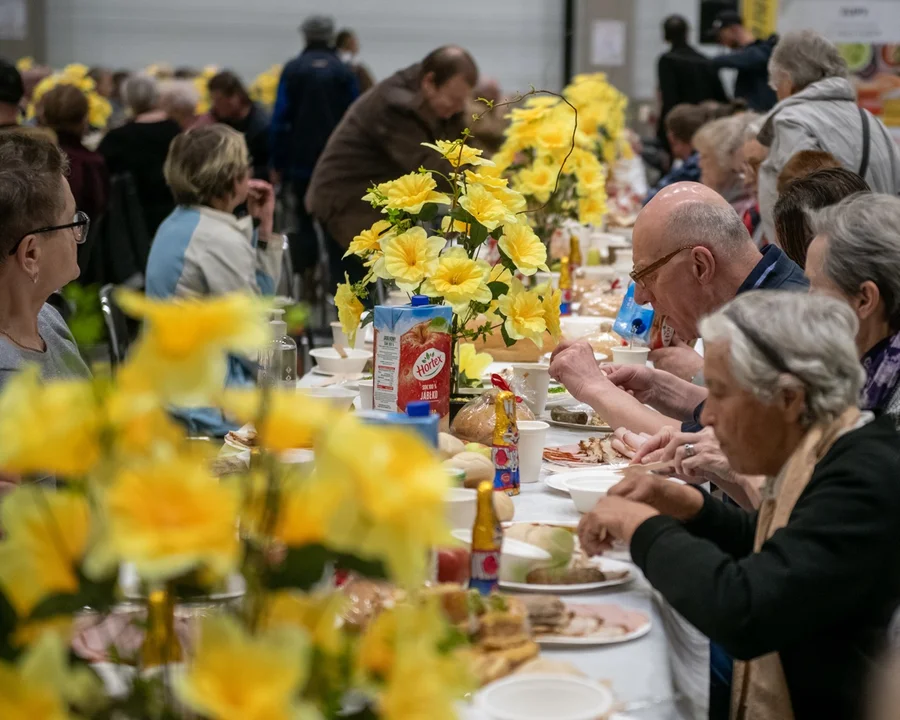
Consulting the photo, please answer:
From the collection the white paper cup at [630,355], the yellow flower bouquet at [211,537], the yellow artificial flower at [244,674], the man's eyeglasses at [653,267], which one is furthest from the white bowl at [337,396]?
the yellow artificial flower at [244,674]

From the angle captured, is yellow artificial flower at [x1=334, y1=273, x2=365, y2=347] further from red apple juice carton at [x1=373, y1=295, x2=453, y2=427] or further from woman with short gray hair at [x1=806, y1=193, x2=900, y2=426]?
woman with short gray hair at [x1=806, y1=193, x2=900, y2=426]

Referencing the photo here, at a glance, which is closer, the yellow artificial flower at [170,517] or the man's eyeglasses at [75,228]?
the yellow artificial flower at [170,517]

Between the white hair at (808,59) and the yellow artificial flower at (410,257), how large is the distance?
3.19 m

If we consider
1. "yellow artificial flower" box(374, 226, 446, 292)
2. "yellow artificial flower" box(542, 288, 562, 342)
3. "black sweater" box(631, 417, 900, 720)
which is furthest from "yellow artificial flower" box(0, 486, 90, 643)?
"yellow artificial flower" box(542, 288, 562, 342)

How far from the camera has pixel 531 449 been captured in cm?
239

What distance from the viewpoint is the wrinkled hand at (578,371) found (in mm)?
2727

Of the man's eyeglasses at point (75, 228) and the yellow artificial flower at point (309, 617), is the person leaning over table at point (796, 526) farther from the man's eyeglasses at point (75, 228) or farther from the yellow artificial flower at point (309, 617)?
the man's eyeglasses at point (75, 228)

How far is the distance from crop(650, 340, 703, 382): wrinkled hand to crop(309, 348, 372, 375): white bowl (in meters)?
0.76

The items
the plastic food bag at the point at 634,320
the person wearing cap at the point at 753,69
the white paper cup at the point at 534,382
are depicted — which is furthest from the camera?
the person wearing cap at the point at 753,69

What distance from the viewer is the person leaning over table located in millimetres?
1582

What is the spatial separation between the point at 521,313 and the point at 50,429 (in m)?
1.83

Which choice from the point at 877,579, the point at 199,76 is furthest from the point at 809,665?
the point at 199,76

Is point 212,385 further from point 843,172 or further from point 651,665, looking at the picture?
point 843,172

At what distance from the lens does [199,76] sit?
38.1 ft
